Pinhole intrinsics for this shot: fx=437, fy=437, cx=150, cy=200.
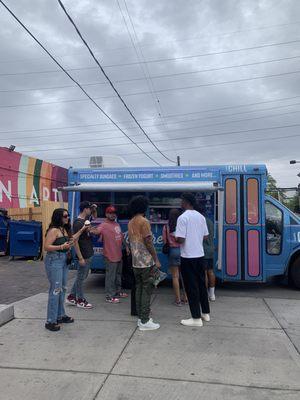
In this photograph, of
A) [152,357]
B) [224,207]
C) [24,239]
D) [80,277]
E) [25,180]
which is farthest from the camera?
[25,180]

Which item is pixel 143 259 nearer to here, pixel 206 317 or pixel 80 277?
pixel 206 317

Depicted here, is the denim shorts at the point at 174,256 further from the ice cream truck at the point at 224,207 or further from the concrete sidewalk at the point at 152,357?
the ice cream truck at the point at 224,207

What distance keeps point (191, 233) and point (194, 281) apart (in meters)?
0.66

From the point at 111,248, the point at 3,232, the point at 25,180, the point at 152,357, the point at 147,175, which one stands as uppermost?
the point at 25,180

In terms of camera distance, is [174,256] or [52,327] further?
[174,256]

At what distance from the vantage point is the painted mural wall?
1756 cm

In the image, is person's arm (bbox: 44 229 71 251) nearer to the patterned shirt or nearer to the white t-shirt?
the patterned shirt

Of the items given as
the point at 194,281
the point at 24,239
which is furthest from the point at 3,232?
the point at 194,281

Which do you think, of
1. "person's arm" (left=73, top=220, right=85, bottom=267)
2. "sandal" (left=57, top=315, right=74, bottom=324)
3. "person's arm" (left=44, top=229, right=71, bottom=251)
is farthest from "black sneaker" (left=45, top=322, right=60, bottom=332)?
"person's arm" (left=73, top=220, right=85, bottom=267)

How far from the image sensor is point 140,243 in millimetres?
5938

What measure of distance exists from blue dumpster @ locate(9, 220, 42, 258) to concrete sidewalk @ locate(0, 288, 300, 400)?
691cm

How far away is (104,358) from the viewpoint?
4781 millimetres

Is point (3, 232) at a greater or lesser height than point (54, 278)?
greater

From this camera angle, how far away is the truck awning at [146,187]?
26.5 feet
